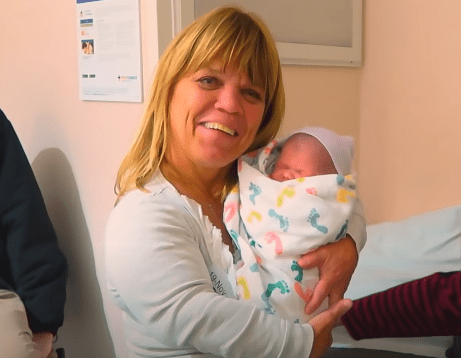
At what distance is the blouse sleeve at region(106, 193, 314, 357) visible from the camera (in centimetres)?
104

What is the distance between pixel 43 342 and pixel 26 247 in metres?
0.26

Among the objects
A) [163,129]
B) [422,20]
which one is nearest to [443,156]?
[422,20]

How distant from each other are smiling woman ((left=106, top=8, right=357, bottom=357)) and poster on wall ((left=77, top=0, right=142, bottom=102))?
0.28 meters

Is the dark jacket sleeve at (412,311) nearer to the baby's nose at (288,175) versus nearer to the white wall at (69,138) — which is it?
the baby's nose at (288,175)

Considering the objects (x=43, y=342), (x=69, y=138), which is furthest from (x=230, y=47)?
(x=43, y=342)

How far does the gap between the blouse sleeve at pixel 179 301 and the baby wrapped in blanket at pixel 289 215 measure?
2.9 inches

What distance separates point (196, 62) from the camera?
1160 mm

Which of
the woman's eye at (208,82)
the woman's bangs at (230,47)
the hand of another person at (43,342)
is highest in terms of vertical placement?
the woman's bangs at (230,47)

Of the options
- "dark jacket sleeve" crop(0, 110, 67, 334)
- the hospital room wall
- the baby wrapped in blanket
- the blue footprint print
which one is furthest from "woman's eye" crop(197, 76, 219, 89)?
the hospital room wall

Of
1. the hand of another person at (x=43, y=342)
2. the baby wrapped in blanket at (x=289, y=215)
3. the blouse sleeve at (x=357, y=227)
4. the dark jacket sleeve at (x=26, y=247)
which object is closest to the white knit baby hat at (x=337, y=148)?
the baby wrapped in blanket at (x=289, y=215)

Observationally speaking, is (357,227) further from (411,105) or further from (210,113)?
(411,105)

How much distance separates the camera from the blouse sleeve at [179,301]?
40.8 inches

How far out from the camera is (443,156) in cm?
232

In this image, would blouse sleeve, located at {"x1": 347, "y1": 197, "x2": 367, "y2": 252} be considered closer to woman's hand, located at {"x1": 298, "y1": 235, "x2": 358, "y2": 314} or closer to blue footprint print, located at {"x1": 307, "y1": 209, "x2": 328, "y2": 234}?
woman's hand, located at {"x1": 298, "y1": 235, "x2": 358, "y2": 314}
